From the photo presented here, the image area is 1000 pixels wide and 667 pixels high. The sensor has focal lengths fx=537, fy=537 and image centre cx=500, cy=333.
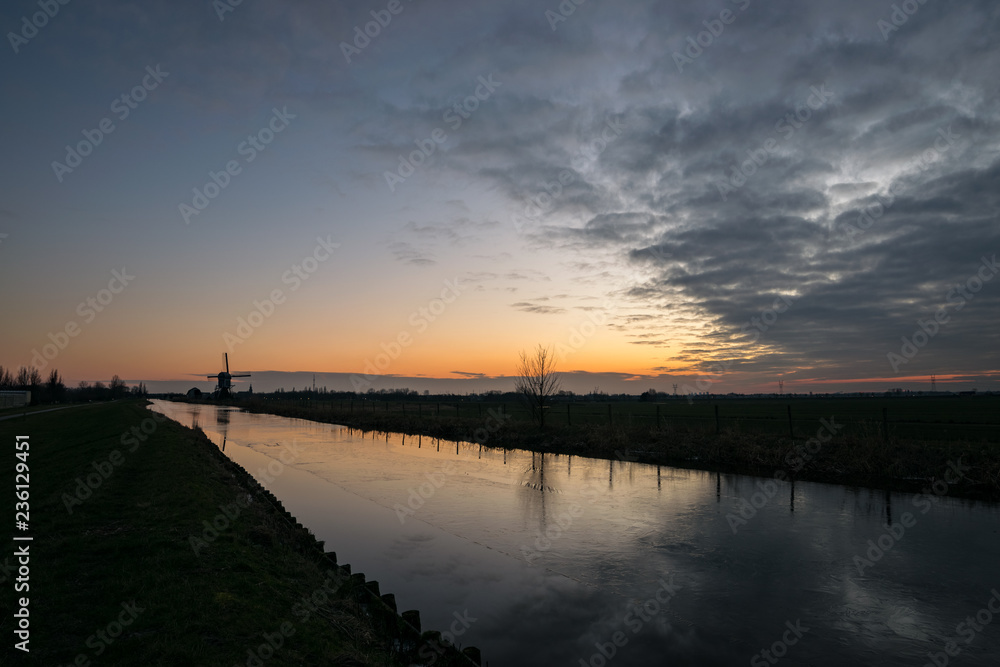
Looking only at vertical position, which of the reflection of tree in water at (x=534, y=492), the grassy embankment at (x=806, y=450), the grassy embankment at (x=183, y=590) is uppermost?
the grassy embankment at (x=806, y=450)

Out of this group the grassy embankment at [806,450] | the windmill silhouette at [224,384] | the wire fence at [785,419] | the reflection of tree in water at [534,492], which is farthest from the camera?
the windmill silhouette at [224,384]

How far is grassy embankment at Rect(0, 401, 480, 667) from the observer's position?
5434mm

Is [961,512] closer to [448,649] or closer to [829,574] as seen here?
[829,574]

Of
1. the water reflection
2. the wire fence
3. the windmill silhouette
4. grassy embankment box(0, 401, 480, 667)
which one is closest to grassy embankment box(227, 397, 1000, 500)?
the wire fence

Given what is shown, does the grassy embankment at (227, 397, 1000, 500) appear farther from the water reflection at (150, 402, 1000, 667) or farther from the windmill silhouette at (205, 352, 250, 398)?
the windmill silhouette at (205, 352, 250, 398)

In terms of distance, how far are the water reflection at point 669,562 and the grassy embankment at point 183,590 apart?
101 cm

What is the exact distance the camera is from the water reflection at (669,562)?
6.65 m

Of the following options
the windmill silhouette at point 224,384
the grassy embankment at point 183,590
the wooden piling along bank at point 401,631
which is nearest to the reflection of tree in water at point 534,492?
the wooden piling along bank at point 401,631

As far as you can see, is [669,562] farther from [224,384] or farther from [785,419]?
[224,384]

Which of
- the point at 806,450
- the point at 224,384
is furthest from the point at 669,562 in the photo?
the point at 224,384

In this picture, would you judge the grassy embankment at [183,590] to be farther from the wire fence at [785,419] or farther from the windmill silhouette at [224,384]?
the windmill silhouette at [224,384]

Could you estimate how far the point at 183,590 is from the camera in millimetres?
6758

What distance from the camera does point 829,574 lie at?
8680 millimetres

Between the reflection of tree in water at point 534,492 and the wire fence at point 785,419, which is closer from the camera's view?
the reflection of tree in water at point 534,492
